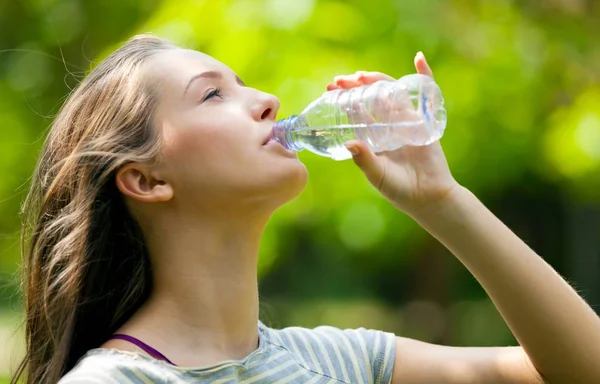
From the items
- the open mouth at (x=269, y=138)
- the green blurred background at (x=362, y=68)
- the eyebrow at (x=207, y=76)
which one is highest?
the green blurred background at (x=362, y=68)

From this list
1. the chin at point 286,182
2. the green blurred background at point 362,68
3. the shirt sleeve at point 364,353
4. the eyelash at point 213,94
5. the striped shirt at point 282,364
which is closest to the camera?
the striped shirt at point 282,364

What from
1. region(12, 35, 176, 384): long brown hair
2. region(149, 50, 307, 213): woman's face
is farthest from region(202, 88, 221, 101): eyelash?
region(12, 35, 176, 384): long brown hair

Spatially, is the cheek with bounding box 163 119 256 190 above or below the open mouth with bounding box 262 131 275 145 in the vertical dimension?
below

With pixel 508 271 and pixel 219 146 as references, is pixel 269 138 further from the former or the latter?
pixel 508 271

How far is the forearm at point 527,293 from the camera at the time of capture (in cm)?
213

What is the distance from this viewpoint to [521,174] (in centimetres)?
582

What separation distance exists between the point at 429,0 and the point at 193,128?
3.29m

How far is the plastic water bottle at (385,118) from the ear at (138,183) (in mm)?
288

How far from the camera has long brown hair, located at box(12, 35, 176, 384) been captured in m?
2.15

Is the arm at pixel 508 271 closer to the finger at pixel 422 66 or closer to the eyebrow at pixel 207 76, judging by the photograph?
the finger at pixel 422 66

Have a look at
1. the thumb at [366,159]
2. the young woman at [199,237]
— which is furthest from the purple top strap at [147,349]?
the thumb at [366,159]

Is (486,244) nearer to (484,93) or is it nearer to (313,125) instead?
(313,125)

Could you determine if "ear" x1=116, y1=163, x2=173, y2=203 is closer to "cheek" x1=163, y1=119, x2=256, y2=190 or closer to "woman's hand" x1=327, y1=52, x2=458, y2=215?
"cheek" x1=163, y1=119, x2=256, y2=190

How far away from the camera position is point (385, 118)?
7.23 ft
